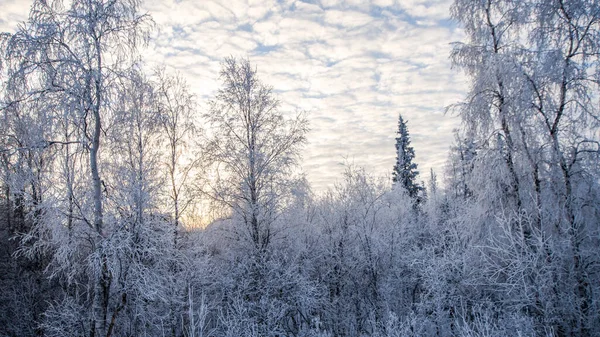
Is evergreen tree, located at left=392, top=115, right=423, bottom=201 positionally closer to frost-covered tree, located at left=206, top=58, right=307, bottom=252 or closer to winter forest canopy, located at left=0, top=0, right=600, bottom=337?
winter forest canopy, located at left=0, top=0, right=600, bottom=337

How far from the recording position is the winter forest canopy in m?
7.64

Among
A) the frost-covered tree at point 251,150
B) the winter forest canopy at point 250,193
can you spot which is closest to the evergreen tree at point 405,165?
the winter forest canopy at point 250,193

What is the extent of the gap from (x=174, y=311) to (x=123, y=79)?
26.0 ft

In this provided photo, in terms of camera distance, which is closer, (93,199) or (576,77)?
(93,199)

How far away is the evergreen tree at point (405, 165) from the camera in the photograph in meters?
33.2

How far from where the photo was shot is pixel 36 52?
749cm

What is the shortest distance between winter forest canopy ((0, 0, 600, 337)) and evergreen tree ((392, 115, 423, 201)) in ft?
53.3

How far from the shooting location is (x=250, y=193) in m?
14.3

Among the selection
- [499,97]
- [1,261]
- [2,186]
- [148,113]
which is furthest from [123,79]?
[1,261]

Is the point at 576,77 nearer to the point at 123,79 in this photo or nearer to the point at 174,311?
the point at 123,79

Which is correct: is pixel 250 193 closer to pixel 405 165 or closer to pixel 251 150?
pixel 251 150

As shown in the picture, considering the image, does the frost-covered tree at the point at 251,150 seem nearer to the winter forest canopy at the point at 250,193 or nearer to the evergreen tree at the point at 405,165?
the winter forest canopy at the point at 250,193

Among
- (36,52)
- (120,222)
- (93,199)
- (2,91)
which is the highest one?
(36,52)

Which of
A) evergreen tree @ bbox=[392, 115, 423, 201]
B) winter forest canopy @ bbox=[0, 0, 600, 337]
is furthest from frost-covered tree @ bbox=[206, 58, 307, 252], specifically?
evergreen tree @ bbox=[392, 115, 423, 201]
